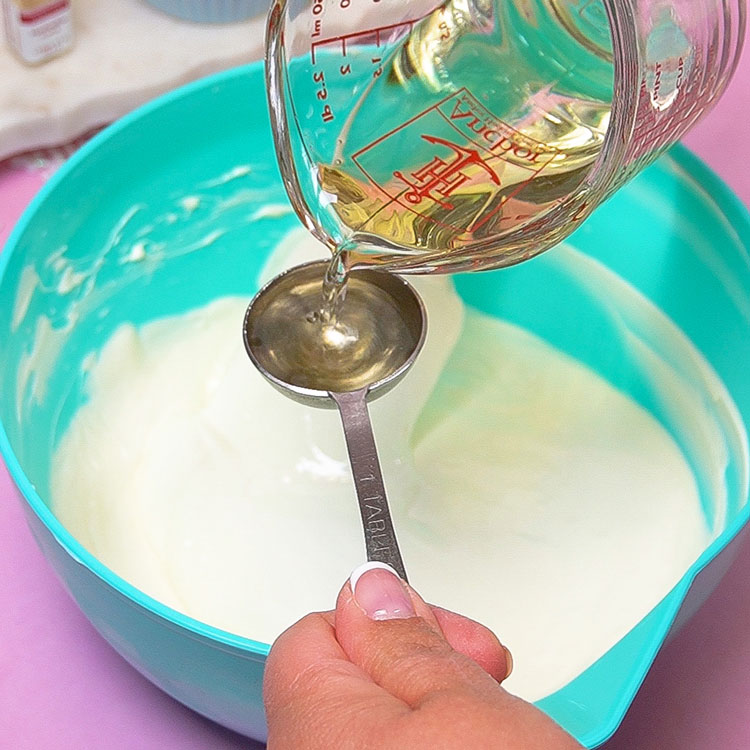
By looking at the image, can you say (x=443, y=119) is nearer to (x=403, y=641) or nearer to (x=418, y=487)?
(x=418, y=487)

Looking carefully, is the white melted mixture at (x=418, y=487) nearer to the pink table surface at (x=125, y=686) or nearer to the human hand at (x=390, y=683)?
the pink table surface at (x=125, y=686)

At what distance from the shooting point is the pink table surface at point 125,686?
61cm

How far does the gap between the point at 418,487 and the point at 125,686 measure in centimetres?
24

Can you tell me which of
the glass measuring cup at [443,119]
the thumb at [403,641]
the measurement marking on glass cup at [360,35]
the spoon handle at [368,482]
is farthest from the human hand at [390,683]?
the measurement marking on glass cup at [360,35]

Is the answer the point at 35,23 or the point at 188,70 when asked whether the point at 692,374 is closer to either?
the point at 188,70

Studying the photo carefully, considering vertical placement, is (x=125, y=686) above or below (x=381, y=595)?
below

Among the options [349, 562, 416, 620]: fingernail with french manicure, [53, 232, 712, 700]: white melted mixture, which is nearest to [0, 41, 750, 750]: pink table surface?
[53, 232, 712, 700]: white melted mixture

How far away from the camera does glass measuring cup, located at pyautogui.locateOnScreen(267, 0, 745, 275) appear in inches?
23.1

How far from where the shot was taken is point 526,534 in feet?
2.40

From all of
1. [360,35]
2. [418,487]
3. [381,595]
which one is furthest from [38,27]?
[381,595]

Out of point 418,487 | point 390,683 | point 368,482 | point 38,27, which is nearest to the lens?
point 390,683

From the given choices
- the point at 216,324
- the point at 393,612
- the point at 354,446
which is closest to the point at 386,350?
the point at 354,446

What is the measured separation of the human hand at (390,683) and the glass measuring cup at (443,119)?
231 millimetres

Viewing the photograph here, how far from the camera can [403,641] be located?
367mm
